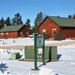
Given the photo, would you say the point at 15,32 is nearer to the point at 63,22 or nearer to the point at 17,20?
the point at 63,22

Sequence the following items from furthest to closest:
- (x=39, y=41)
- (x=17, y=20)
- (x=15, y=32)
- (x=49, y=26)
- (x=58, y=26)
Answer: (x=17, y=20), (x=15, y=32), (x=49, y=26), (x=58, y=26), (x=39, y=41)

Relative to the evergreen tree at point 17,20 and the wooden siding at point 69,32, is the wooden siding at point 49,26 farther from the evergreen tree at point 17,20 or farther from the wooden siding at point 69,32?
the evergreen tree at point 17,20

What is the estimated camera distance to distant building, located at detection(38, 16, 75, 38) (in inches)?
1805

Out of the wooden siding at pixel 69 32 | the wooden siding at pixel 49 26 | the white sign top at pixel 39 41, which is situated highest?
the wooden siding at pixel 49 26

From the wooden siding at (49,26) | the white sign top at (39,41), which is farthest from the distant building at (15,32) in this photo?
the white sign top at (39,41)

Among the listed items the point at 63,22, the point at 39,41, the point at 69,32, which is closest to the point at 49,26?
the point at 63,22

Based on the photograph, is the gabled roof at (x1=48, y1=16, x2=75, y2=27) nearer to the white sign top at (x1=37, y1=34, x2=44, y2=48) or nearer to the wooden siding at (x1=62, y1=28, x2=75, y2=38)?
the wooden siding at (x1=62, y1=28, x2=75, y2=38)

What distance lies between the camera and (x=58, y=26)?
45750 millimetres

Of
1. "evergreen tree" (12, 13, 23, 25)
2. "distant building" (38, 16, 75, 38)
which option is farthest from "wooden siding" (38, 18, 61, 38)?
"evergreen tree" (12, 13, 23, 25)

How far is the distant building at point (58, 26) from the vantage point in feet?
150

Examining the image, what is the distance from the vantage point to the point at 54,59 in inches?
576

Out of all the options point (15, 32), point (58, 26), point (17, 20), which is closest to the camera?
point (58, 26)

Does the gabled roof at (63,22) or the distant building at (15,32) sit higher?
the gabled roof at (63,22)

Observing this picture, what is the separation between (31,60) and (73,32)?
33748 mm
